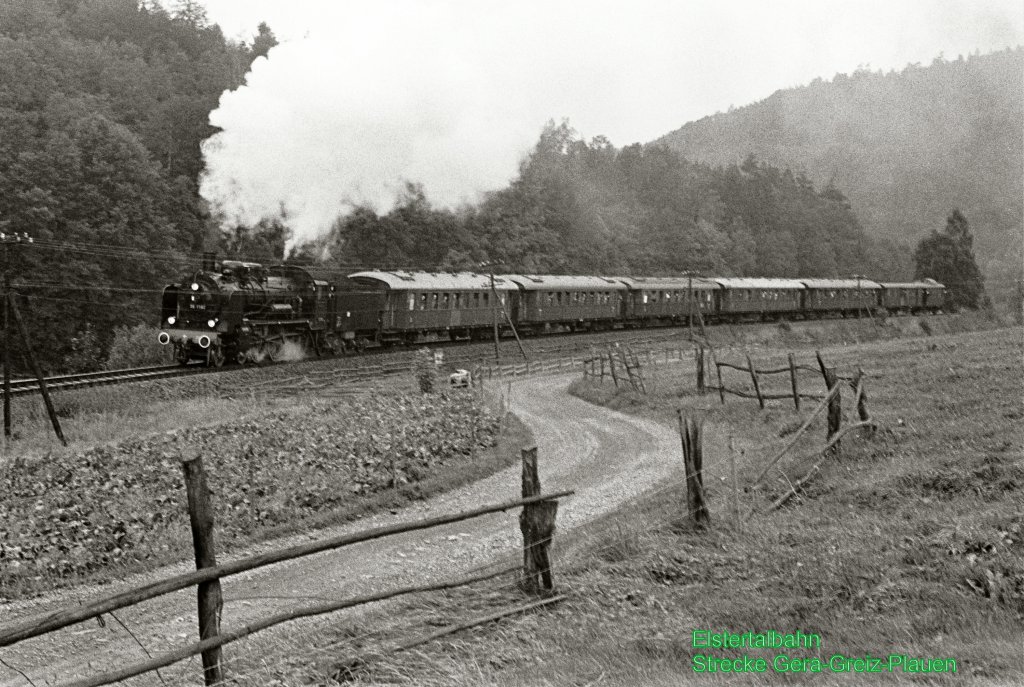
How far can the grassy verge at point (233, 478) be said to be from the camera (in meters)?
11.1

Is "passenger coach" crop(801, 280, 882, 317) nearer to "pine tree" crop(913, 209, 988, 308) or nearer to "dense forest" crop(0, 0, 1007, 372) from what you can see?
"pine tree" crop(913, 209, 988, 308)

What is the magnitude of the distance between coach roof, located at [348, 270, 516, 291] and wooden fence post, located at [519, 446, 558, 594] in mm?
26466

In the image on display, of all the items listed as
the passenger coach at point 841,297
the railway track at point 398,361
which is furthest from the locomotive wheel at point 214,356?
the passenger coach at point 841,297

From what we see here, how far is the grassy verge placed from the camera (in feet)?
36.4

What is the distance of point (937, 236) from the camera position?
74.8 metres

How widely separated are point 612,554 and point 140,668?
5305mm

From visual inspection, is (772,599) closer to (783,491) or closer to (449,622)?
(449,622)

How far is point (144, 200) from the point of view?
43.5 m

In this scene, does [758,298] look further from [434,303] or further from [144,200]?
[144,200]

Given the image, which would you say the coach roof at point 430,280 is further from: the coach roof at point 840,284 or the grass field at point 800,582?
the coach roof at point 840,284

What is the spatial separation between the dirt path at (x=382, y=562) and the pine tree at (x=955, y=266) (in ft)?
209

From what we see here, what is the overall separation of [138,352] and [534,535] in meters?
31.5

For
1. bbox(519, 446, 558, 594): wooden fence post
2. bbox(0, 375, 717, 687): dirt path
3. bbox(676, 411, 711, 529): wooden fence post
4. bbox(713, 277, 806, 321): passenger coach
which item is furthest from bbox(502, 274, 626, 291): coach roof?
bbox(519, 446, 558, 594): wooden fence post

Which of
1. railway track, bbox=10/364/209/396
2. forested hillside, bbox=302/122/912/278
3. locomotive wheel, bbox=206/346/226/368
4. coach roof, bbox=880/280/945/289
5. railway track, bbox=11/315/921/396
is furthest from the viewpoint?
coach roof, bbox=880/280/945/289
